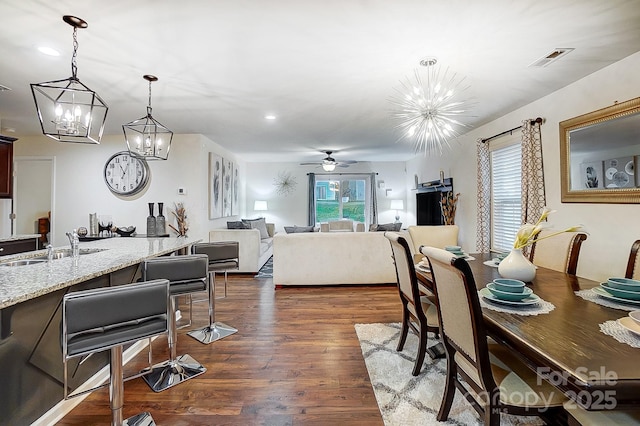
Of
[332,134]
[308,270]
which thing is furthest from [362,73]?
[308,270]

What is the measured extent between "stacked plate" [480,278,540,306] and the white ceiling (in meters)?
1.75

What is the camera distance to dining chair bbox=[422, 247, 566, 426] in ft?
4.20

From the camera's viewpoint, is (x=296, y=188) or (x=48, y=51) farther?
(x=296, y=188)

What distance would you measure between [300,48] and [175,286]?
2139 mm

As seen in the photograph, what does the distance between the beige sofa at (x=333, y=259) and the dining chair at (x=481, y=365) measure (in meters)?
3.02

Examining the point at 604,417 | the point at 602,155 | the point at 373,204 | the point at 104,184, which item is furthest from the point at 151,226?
the point at 602,155

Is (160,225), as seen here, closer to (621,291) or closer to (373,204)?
(621,291)

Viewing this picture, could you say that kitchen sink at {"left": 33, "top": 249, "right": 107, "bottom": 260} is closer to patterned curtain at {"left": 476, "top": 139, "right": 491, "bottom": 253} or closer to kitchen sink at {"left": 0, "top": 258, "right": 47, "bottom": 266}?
kitchen sink at {"left": 0, "top": 258, "right": 47, "bottom": 266}

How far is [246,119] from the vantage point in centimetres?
450

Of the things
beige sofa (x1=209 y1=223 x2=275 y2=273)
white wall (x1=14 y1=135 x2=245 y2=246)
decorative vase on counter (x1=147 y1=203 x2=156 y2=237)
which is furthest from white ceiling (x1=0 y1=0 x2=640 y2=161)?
beige sofa (x1=209 y1=223 x2=275 y2=273)

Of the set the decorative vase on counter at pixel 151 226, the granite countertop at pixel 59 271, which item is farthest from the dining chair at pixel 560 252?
the decorative vase on counter at pixel 151 226

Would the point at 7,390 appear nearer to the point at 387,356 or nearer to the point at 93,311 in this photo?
the point at 93,311

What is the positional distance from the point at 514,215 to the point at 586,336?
11.6 ft

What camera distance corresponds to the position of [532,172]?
11.9ft
